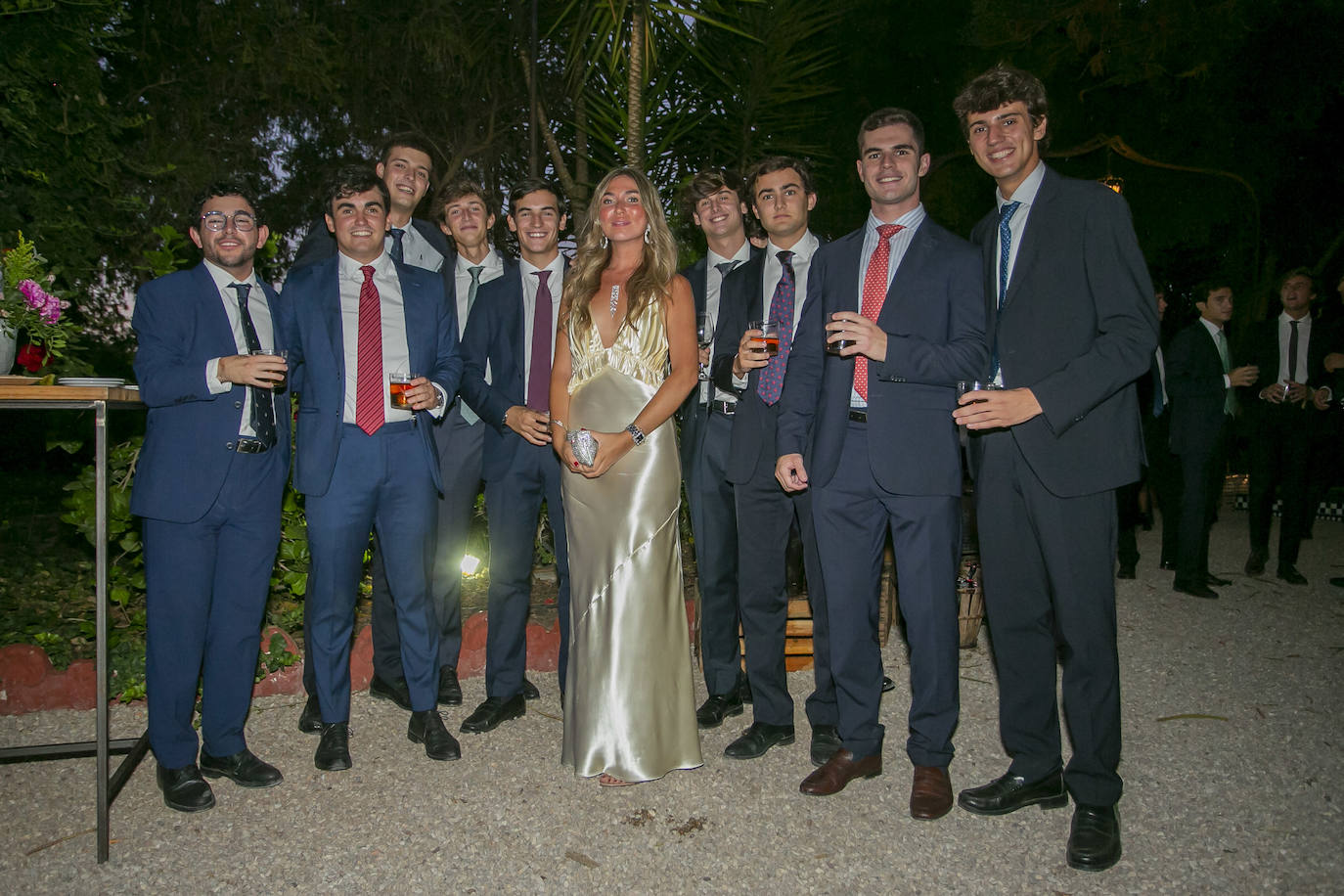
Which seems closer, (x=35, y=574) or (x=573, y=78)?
(x=35, y=574)

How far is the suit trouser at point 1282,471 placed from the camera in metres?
6.86

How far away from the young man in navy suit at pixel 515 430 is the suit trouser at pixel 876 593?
1.24m

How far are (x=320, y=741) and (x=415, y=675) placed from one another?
0.43 metres

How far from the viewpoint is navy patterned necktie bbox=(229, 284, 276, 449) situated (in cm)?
334

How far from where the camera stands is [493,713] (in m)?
3.92

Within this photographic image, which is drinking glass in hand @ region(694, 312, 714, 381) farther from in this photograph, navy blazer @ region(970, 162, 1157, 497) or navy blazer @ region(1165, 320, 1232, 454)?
navy blazer @ region(1165, 320, 1232, 454)

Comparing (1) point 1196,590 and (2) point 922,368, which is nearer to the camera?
(2) point 922,368

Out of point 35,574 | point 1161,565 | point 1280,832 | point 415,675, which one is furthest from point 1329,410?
point 35,574

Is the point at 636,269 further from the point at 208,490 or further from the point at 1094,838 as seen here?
the point at 1094,838

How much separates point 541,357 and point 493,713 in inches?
62.2

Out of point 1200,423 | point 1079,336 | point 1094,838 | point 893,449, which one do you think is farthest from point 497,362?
point 1200,423

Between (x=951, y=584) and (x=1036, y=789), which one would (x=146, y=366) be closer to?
(x=951, y=584)

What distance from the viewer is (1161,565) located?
290 inches

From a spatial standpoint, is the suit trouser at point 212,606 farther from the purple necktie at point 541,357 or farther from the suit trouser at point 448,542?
the purple necktie at point 541,357
